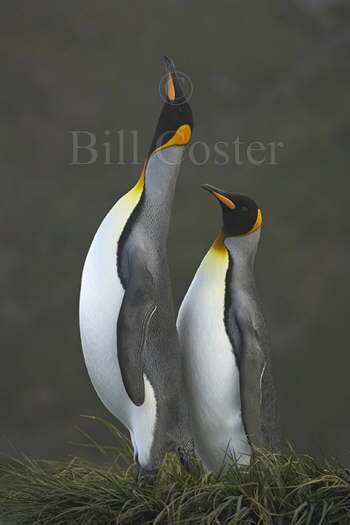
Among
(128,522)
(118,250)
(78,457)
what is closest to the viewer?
(128,522)

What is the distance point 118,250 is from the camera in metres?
1.93

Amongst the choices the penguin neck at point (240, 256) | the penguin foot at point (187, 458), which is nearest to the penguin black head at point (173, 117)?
the penguin neck at point (240, 256)

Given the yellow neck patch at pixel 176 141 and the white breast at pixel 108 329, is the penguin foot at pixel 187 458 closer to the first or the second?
the white breast at pixel 108 329

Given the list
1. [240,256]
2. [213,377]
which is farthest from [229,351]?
[240,256]

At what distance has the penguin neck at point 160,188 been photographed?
6.38ft

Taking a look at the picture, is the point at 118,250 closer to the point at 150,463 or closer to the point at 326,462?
the point at 150,463

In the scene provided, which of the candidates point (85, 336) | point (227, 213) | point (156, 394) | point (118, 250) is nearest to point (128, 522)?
point (156, 394)

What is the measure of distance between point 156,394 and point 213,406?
16 centimetres

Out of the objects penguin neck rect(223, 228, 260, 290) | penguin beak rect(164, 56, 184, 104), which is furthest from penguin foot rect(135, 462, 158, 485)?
penguin beak rect(164, 56, 184, 104)

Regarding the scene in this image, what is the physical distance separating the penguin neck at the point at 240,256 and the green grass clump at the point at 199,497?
40 centimetres

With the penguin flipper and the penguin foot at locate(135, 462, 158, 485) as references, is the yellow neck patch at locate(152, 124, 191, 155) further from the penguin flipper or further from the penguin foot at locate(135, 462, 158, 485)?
the penguin foot at locate(135, 462, 158, 485)

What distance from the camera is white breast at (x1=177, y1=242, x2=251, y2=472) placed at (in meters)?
1.97

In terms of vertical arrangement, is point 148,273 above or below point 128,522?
above

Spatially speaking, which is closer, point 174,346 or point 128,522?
point 128,522
